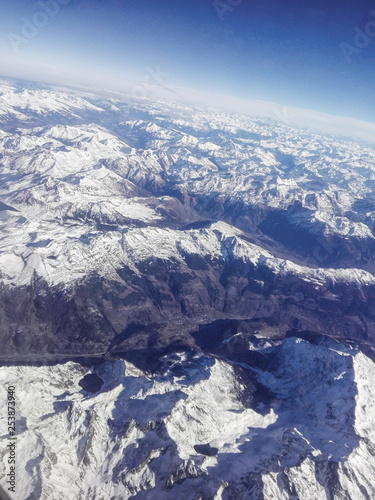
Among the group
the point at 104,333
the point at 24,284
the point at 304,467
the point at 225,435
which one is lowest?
the point at 104,333

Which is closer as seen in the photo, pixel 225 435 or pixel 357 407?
pixel 225 435

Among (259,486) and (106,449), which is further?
(106,449)

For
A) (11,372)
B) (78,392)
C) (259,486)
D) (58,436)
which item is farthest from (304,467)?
(11,372)

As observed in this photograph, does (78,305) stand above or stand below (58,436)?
below

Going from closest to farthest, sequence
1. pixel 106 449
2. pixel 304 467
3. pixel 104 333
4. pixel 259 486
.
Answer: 1. pixel 259 486
2. pixel 304 467
3. pixel 106 449
4. pixel 104 333

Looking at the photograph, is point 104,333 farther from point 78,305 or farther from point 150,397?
point 150,397

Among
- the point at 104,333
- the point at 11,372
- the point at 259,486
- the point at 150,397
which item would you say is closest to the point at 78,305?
the point at 104,333

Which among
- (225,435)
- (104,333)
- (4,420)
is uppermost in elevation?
(4,420)

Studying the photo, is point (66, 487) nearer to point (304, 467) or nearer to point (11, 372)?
point (11, 372)

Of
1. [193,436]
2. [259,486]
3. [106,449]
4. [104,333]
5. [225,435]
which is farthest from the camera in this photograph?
[104,333]
